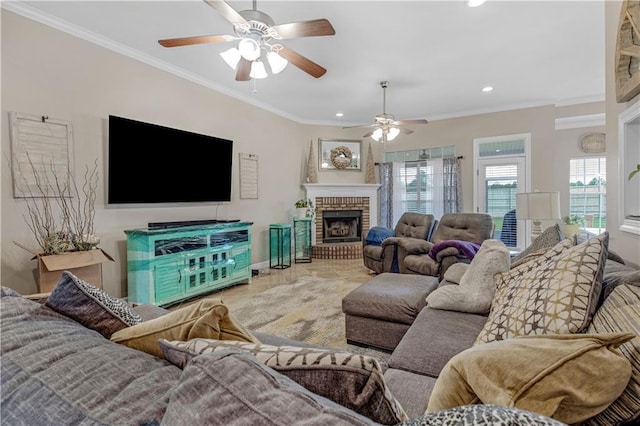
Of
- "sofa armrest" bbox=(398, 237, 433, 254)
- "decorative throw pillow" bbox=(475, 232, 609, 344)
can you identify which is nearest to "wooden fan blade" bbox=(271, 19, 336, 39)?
"decorative throw pillow" bbox=(475, 232, 609, 344)

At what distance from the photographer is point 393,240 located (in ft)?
14.0

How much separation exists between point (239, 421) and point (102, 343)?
1.81 ft

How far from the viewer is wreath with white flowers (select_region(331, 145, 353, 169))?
648cm

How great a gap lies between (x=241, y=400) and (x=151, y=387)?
0.24 meters

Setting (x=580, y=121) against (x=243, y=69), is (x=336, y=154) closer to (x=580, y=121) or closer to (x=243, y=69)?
(x=243, y=69)

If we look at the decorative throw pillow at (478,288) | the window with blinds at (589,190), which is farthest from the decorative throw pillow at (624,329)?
the window with blinds at (589,190)

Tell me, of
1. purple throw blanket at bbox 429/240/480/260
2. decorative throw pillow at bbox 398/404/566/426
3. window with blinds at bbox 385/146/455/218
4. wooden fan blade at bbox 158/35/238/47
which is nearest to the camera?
decorative throw pillow at bbox 398/404/566/426

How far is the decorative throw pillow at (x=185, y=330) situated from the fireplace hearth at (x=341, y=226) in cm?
559

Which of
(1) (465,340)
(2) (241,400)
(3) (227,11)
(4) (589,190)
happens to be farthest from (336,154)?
(2) (241,400)

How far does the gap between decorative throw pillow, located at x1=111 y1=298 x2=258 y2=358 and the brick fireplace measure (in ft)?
17.2

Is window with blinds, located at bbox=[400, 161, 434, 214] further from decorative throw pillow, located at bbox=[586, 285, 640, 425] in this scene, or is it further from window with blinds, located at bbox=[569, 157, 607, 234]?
decorative throw pillow, located at bbox=[586, 285, 640, 425]

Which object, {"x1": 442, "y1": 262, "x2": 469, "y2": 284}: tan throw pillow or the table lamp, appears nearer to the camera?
{"x1": 442, "y1": 262, "x2": 469, "y2": 284}: tan throw pillow

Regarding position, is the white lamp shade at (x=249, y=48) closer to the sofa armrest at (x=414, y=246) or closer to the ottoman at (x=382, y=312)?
the ottoman at (x=382, y=312)

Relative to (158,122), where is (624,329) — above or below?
below
